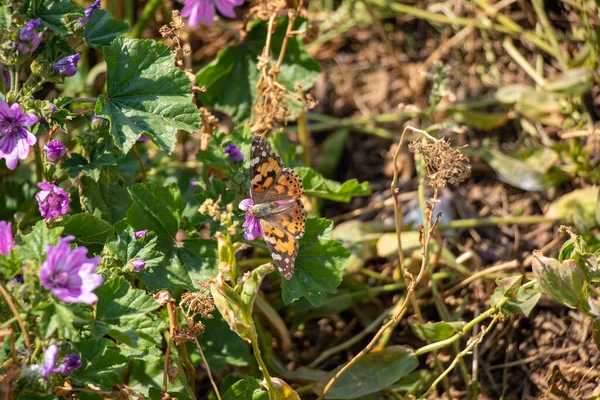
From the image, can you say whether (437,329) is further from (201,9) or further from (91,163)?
(201,9)

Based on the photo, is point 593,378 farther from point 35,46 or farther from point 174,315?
point 35,46

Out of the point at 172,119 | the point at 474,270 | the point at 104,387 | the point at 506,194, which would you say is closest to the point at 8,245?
the point at 104,387

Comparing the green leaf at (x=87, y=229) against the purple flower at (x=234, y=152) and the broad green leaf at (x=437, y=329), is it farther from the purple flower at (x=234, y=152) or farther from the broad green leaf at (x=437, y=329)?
the broad green leaf at (x=437, y=329)

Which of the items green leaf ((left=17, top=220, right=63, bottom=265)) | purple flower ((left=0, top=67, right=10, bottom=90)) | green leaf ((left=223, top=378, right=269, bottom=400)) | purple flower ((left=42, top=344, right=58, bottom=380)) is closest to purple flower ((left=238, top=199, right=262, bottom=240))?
green leaf ((left=223, top=378, right=269, bottom=400))

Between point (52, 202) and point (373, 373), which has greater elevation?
point (52, 202)

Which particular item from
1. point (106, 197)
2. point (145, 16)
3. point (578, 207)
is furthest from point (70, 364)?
point (145, 16)

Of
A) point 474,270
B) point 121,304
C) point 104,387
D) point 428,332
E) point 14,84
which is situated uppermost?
point 14,84
